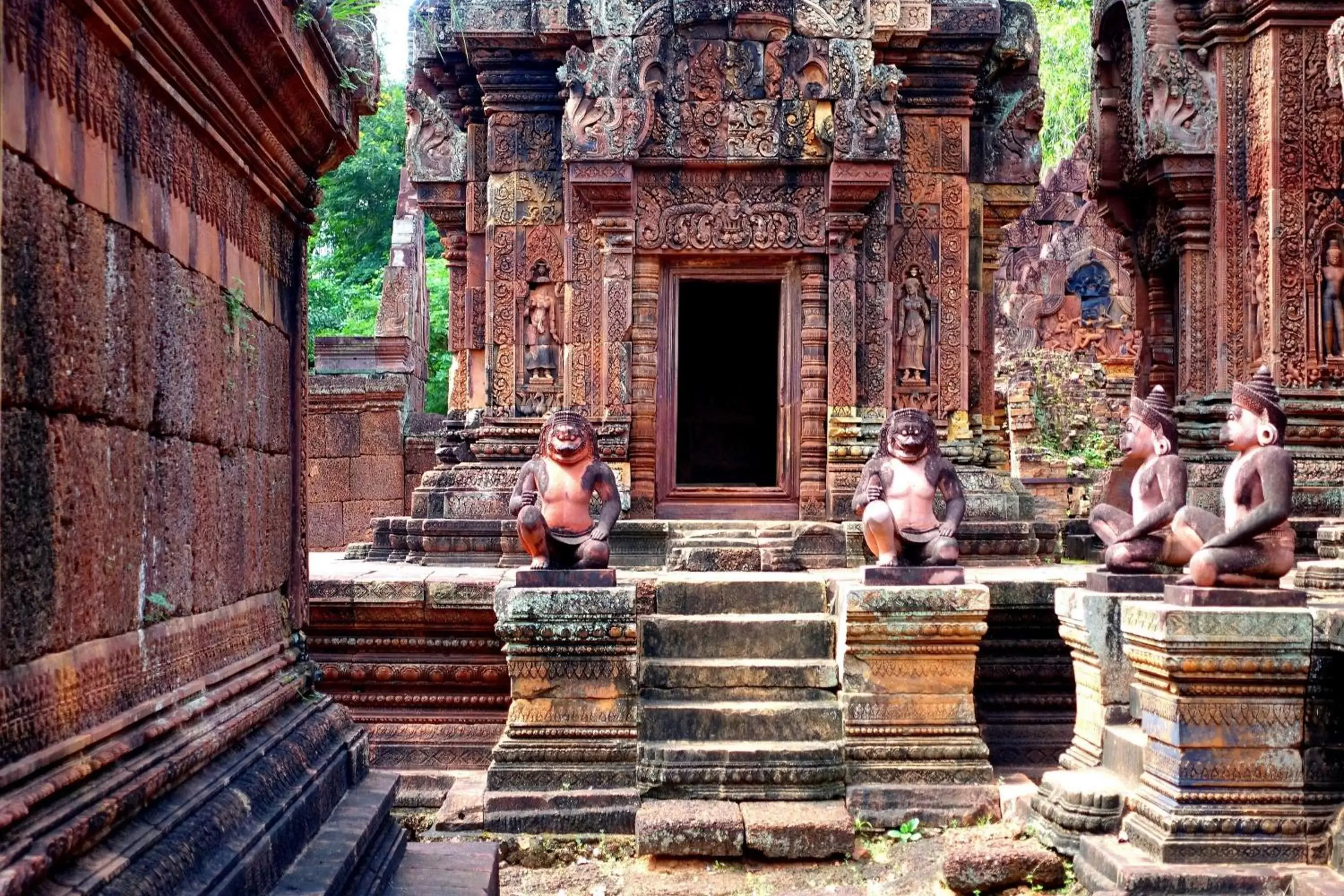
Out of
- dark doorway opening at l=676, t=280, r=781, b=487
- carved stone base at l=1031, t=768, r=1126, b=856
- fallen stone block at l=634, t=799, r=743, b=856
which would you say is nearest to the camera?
carved stone base at l=1031, t=768, r=1126, b=856

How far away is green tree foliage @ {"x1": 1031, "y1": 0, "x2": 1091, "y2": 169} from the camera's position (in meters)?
27.0

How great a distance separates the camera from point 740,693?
6.80m

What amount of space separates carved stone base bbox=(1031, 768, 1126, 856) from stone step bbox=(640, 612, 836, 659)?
5.08 ft

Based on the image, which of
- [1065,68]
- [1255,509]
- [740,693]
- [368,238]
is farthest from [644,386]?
[1065,68]

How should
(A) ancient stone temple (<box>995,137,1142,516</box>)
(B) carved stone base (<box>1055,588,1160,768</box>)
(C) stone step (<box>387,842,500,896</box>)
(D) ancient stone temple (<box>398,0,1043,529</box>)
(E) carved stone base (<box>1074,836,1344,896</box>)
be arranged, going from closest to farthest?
1. (C) stone step (<box>387,842,500,896</box>)
2. (E) carved stone base (<box>1074,836,1344,896</box>)
3. (B) carved stone base (<box>1055,588,1160,768</box>)
4. (D) ancient stone temple (<box>398,0,1043,529</box>)
5. (A) ancient stone temple (<box>995,137,1142,516</box>)

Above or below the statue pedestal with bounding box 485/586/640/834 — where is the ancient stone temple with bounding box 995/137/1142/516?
above

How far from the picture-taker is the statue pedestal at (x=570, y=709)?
6273 millimetres

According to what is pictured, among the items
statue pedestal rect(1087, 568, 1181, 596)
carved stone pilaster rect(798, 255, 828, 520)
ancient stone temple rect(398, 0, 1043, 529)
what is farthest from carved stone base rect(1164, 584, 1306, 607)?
carved stone pilaster rect(798, 255, 828, 520)

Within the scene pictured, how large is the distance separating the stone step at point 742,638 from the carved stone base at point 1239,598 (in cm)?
227

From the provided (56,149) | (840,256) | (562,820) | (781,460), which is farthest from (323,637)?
(56,149)

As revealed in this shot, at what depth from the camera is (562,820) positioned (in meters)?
6.22

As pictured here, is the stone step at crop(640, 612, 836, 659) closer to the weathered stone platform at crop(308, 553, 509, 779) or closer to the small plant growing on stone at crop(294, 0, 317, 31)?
the weathered stone platform at crop(308, 553, 509, 779)

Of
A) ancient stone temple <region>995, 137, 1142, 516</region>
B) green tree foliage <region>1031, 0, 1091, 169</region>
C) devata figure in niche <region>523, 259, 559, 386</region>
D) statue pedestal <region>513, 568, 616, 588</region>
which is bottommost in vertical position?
statue pedestal <region>513, 568, 616, 588</region>

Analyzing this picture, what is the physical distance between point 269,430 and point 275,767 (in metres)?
1.05
